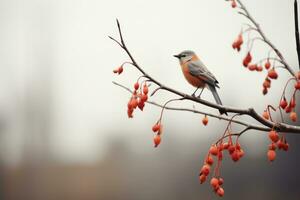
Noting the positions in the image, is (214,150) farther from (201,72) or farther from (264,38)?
(201,72)

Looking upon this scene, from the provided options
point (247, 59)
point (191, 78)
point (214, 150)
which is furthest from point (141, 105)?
point (191, 78)

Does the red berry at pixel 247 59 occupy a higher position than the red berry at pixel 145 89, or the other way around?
the red berry at pixel 247 59

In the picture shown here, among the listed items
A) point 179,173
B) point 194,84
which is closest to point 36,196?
point 179,173

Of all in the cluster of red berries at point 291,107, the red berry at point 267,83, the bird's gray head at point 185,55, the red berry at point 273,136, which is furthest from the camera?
the bird's gray head at point 185,55

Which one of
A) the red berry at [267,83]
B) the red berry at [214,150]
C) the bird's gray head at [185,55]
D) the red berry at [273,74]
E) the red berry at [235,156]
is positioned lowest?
the red berry at [235,156]

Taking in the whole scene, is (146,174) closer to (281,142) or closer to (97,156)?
(97,156)

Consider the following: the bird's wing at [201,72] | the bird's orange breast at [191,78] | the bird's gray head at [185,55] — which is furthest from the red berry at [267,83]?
the bird's gray head at [185,55]

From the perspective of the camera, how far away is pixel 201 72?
4.57 metres

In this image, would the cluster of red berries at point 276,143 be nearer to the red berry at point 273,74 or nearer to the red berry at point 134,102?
the red berry at point 273,74

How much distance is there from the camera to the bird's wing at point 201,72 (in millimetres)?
4406

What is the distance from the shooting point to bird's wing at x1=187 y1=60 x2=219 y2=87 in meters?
4.41

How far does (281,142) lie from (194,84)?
1.88 meters

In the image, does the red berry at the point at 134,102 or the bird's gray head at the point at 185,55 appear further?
the bird's gray head at the point at 185,55

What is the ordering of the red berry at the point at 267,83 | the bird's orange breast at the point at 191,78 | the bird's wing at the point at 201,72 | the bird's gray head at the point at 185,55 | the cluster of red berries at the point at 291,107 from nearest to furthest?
the cluster of red berries at the point at 291,107 < the red berry at the point at 267,83 < the bird's wing at the point at 201,72 < the bird's orange breast at the point at 191,78 < the bird's gray head at the point at 185,55
